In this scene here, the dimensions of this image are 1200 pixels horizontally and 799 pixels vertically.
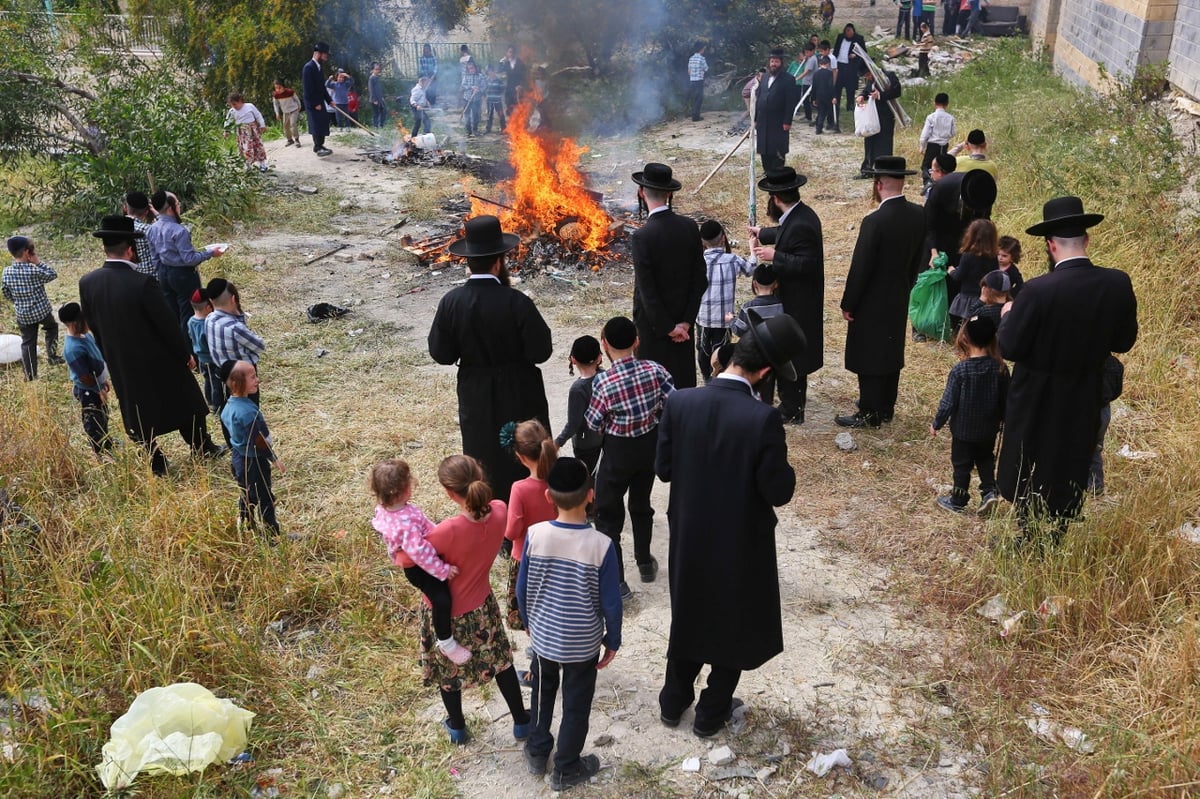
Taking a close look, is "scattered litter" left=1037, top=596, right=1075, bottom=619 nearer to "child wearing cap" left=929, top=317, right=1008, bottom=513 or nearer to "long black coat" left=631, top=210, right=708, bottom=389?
"child wearing cap" left=929, top=317, right=1008, bottom=513

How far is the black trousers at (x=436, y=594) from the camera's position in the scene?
359 cm

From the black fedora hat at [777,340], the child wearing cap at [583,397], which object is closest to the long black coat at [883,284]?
the child wearing cap at [583,397]

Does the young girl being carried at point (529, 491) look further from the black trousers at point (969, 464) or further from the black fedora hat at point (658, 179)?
the black trousers at point (969, 464)

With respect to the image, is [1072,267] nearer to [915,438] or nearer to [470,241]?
[915,438]

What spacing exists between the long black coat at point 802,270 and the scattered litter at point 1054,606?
2377 mm

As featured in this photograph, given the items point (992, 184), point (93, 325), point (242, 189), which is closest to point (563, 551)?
point (93, 325)

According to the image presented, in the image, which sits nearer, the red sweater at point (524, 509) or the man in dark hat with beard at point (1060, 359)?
the red sweater at point (524, 509)

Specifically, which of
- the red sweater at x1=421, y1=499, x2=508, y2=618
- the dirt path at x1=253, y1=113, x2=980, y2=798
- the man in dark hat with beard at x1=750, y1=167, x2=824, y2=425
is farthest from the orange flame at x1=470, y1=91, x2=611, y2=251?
the red sweater at x1=421, y1=499, x2=508, y2=618

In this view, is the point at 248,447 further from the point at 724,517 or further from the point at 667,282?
the point at 724,517

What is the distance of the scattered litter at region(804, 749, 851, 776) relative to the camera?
3732 mm

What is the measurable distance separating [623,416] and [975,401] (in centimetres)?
229

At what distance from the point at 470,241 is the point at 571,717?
8.25ft

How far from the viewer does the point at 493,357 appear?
16.1 feet

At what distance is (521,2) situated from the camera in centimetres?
1894
